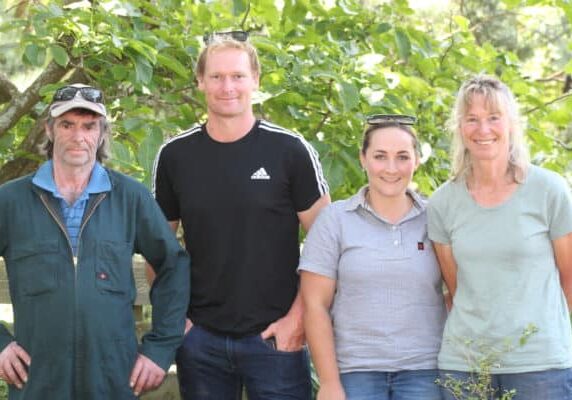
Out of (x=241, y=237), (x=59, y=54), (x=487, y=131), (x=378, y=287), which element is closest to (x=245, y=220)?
(x=241, y=237)

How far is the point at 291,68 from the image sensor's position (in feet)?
14.8

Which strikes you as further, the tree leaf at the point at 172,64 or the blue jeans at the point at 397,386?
the tree leaf at the point at 172,64

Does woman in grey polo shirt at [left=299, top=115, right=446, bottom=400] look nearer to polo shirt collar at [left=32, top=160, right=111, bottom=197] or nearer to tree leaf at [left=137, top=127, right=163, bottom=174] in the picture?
polo shirt collar at [left=32, top=160, right=111, bottom=197]

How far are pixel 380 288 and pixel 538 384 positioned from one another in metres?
0.61

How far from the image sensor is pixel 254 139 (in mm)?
3621

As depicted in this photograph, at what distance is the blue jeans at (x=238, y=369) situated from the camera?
3.57 metres

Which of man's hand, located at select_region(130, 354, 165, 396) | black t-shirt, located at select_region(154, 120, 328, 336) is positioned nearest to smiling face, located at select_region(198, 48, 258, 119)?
black t-shirt, located at select_region(154, 120, 328, 336)

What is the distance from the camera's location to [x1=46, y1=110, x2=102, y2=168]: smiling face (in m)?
3.34

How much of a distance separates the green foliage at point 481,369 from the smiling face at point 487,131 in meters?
0.60

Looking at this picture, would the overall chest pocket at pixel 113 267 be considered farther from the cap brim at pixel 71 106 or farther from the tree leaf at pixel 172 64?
the tree leaf at pixel 172 64

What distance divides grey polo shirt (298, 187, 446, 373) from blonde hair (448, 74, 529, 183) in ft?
0.89

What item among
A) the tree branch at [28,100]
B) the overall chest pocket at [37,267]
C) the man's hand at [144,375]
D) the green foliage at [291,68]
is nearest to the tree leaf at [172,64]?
the green foliage at [291,68]

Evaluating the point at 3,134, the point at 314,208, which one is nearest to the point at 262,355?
the point at 314,208

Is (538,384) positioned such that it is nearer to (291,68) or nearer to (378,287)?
(378,287)
